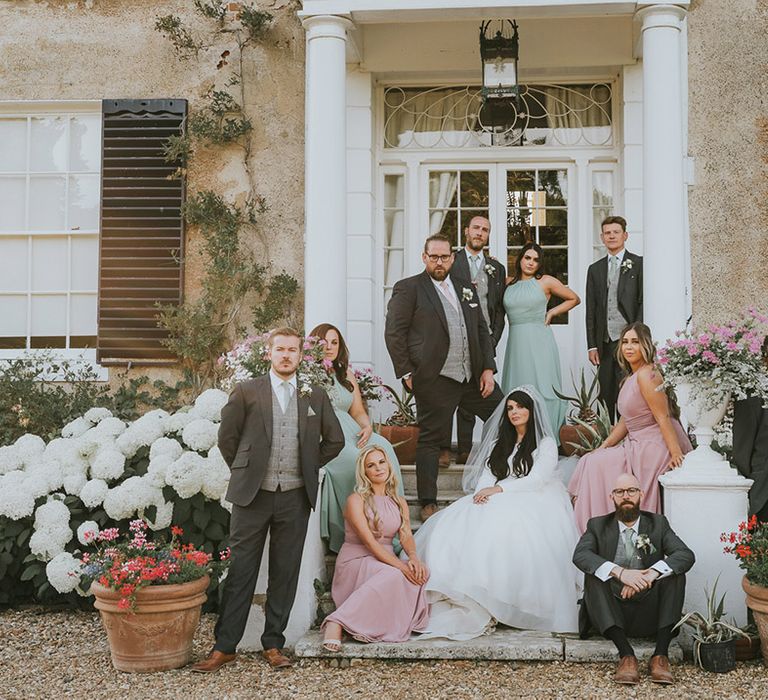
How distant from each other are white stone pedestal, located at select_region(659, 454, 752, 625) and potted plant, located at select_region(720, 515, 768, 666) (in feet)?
0.68

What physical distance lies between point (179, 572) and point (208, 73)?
4770 millimetres

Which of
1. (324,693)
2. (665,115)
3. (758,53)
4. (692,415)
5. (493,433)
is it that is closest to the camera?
(324,693)

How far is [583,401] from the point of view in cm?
755

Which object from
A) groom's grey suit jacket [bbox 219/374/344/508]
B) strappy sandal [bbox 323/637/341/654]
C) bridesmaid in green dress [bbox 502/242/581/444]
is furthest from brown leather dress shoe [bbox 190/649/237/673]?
bridesmaid in green dress [bbox 502/242/581/444]

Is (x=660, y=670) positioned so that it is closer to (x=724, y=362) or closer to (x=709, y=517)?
(x=709, y=517)

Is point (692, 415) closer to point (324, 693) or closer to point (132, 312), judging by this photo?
point (324, 693)

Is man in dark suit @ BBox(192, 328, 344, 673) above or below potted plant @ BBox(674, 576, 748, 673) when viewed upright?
above

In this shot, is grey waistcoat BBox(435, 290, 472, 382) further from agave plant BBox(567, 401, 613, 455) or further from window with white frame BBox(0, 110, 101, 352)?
window with white frame BBox(0, 110, 101, 352)

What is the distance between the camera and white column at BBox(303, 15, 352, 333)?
715 cm

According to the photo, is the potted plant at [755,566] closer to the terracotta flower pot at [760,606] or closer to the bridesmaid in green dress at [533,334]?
the terracotta flower pot at [760,606]

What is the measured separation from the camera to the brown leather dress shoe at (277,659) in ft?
16.9

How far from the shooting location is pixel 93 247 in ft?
28.6

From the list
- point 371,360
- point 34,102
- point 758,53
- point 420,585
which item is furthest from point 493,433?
point 34,102

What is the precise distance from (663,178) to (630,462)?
2098 millimetres
